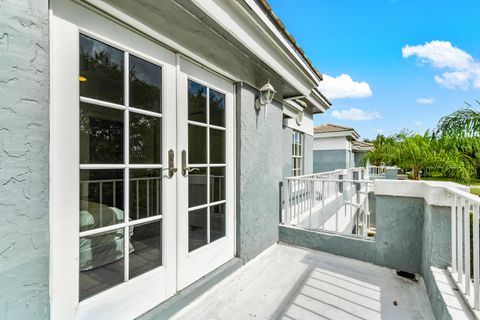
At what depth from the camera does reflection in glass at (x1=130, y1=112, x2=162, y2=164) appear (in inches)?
75.4

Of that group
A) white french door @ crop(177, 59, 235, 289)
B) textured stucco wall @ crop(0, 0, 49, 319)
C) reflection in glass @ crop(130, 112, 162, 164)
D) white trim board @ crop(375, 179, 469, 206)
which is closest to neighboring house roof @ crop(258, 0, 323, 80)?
white french door @ crop(177, 59, 235, 289)

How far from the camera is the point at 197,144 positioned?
2.56 metres

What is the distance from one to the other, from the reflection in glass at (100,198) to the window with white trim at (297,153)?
5497mm

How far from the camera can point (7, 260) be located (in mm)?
1144

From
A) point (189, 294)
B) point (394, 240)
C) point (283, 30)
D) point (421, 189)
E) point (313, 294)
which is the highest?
point (283, 30)

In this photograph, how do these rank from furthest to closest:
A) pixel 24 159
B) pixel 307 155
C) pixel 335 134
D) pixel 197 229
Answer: pixel 335 134 < pixel 307 155 < pixel 197 229 < pixel 24 159

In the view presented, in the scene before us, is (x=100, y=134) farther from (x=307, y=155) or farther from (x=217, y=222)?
(x=307, y=155)

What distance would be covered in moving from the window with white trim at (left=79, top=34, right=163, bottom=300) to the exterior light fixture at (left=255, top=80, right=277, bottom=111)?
1.72 metres

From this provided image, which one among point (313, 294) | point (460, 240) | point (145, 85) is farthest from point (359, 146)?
point (145, 85)

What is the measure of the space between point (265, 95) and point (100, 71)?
7.53 feet

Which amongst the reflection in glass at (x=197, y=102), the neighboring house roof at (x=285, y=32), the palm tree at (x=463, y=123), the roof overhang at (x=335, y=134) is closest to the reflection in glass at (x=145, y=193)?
the reflection in glass at (x=197, y=102)

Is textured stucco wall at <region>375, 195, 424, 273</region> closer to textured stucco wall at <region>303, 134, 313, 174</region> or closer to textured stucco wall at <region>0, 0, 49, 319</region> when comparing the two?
textured stucco wall at <region>0, 0, 49, 319</region>

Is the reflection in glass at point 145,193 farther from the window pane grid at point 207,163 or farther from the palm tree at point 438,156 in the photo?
the palm tree at point 438,156

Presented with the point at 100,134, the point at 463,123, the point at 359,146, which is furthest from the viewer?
the point at 359,146
